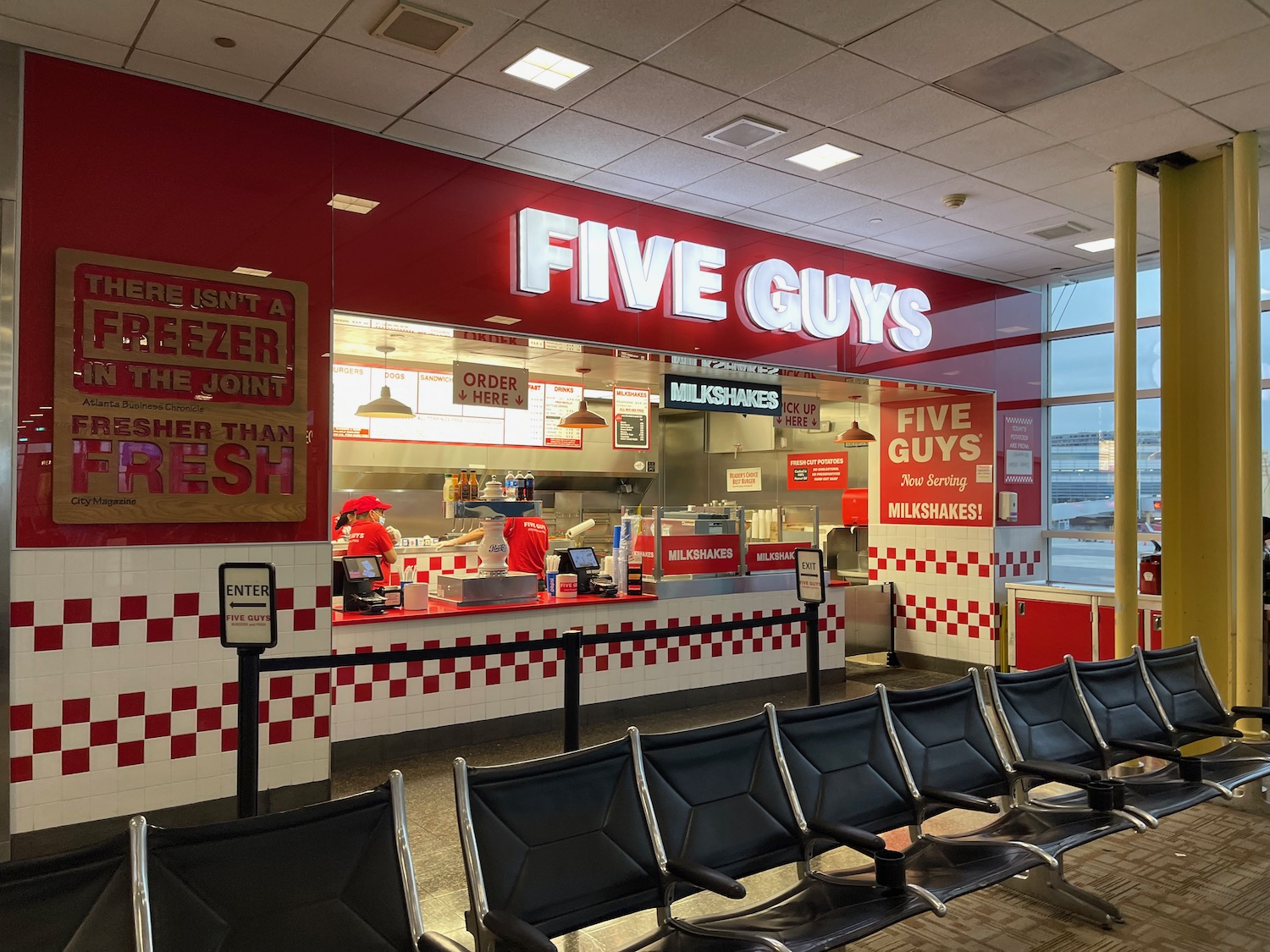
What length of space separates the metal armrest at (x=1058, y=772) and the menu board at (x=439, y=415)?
19.3 ft

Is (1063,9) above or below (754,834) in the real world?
above

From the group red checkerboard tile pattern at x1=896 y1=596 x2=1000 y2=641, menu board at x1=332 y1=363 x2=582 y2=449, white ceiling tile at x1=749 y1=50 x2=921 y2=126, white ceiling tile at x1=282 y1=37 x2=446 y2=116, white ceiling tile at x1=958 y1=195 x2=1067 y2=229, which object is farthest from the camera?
menu board at x1=332 y1=363 x2=582 y2=449

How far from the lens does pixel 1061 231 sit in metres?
6.55

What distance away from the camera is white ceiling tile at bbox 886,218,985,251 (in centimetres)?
637

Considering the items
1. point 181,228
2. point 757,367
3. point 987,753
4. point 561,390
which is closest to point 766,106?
point 757,367

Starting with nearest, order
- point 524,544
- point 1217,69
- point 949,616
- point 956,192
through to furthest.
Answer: point 1217,69, point 956,192, point 524,544, point 949,616

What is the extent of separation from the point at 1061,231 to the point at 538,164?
3.82m

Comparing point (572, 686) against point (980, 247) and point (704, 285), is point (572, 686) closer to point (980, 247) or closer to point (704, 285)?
point (704, 285)

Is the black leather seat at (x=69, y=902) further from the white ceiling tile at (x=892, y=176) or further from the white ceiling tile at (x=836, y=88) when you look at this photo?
the white ceiling tile at (x=892, y=176)

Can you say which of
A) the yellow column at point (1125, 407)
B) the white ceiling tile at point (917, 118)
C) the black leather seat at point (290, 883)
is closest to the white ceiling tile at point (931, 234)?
the yellow column at point (1125, 407)

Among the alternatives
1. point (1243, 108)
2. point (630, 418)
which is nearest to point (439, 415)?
point (630, 418)

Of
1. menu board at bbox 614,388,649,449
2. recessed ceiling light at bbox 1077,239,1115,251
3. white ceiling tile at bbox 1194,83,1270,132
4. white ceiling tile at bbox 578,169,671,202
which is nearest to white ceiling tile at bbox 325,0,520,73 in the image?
white ceiling tile at bbox 578,169,671,202

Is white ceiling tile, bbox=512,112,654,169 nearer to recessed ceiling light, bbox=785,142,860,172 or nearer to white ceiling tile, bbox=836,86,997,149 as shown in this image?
recessed ceiling light, bbox=785,142,860,172

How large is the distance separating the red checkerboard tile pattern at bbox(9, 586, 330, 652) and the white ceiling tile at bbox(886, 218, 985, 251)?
4.76m
